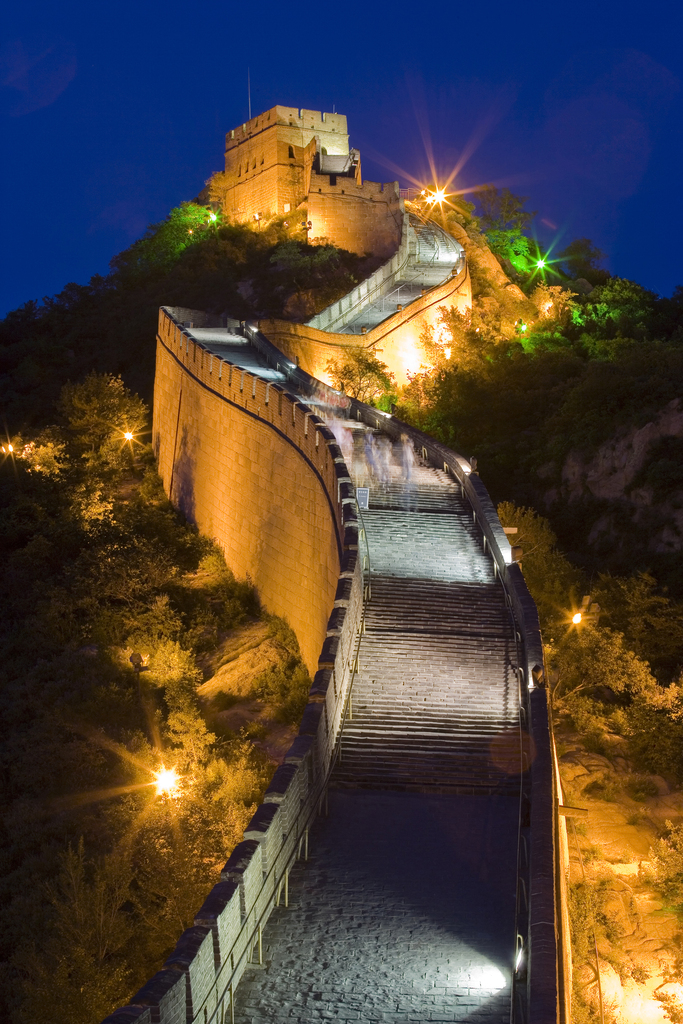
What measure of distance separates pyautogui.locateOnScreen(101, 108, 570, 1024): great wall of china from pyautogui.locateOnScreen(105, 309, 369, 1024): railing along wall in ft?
0.07

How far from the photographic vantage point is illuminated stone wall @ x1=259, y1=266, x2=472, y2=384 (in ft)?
85.4

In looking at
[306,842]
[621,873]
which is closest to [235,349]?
[621,873]

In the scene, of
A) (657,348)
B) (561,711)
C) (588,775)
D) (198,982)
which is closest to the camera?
(198,982)

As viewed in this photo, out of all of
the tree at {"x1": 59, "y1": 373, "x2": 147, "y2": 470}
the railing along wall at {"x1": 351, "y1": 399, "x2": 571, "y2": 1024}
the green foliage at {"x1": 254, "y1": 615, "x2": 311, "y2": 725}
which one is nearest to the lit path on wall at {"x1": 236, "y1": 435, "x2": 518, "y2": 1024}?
the railing along wall at {"x1": 351, "y1": 399, "x2": 571, "y2": 1024}

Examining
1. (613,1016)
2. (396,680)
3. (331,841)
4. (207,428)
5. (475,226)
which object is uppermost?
(475,226)

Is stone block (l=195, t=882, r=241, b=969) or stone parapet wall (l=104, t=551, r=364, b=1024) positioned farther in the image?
stone block (l=195, t=882, r=241, b=969)

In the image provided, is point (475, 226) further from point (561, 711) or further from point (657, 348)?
point (561, 711)

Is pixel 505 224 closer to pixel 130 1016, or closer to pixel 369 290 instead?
pixel 369 290

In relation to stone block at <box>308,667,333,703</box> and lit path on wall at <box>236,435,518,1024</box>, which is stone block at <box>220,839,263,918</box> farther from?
stone block at <box>308,667,333,703</box>

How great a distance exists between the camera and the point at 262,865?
6.74 metres

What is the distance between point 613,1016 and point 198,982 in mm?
5680

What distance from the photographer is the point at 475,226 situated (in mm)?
40812

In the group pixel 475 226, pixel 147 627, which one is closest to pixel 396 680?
pixel 147 627

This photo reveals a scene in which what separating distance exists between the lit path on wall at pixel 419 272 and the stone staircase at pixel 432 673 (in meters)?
16.7
